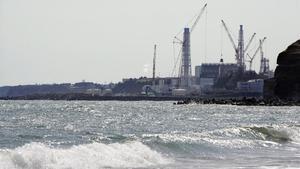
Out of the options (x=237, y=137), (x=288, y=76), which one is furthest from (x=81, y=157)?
(x=288, y=76)

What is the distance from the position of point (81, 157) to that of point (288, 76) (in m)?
123

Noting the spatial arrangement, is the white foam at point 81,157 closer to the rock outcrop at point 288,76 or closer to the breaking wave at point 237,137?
the breaking wave at point 237,137

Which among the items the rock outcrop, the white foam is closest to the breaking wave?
the white foam

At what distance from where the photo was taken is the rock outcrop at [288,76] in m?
140

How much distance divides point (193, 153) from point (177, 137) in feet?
18.5

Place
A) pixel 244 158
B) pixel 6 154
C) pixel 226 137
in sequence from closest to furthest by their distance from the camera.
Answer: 1. pixel 6 154
2. pixel 244 158
3. pixel 226 137

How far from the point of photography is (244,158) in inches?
1079

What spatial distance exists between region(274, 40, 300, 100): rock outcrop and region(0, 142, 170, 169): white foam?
115825 millimetres

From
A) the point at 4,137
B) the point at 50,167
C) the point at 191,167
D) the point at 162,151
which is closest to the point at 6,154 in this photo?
the point at 50,167

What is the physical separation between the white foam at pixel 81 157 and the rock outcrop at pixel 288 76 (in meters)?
116

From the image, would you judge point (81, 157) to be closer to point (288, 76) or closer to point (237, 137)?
point (237, 137)

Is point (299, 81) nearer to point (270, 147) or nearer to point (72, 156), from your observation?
point (270, 147)

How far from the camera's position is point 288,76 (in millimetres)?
141875

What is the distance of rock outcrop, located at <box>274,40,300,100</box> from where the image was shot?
140 meters
